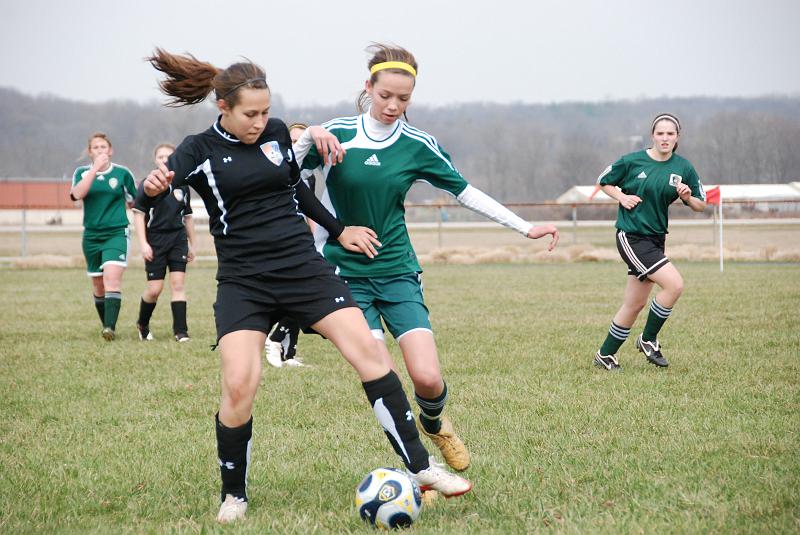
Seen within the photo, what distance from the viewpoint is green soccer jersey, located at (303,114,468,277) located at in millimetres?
4789

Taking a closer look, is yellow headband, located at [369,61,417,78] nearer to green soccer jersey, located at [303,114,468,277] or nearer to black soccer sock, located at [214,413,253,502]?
green soccer jersey, located at [303,114,468,277]

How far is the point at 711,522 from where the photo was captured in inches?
152

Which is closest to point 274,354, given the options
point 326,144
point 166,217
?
point 166,217

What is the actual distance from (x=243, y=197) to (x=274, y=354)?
446 centimetres

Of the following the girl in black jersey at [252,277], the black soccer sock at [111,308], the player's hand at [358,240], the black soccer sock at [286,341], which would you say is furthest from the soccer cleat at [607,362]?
the black soccer sock at [111,308]

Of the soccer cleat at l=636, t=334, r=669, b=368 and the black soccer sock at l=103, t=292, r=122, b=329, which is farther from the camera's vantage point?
the black soccer sock at l=103, t=292, r=122, b=329

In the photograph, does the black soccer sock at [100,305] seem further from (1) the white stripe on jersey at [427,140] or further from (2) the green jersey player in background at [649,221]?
(1) the white stripe on jersey at [427,140]

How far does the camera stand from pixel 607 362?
8.16m

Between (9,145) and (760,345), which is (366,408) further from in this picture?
(9,145)

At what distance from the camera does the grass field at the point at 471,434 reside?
13.6ft

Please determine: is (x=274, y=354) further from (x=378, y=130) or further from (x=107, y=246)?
(x=378, y=130)

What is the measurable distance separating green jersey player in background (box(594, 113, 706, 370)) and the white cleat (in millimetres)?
2843

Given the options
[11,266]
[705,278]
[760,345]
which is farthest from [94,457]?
[11,266]

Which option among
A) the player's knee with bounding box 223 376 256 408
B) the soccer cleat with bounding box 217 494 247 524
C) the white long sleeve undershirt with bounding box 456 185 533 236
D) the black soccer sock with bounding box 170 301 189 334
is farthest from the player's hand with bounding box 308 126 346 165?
the black soccer sock with bounding box 170 301 189 334
